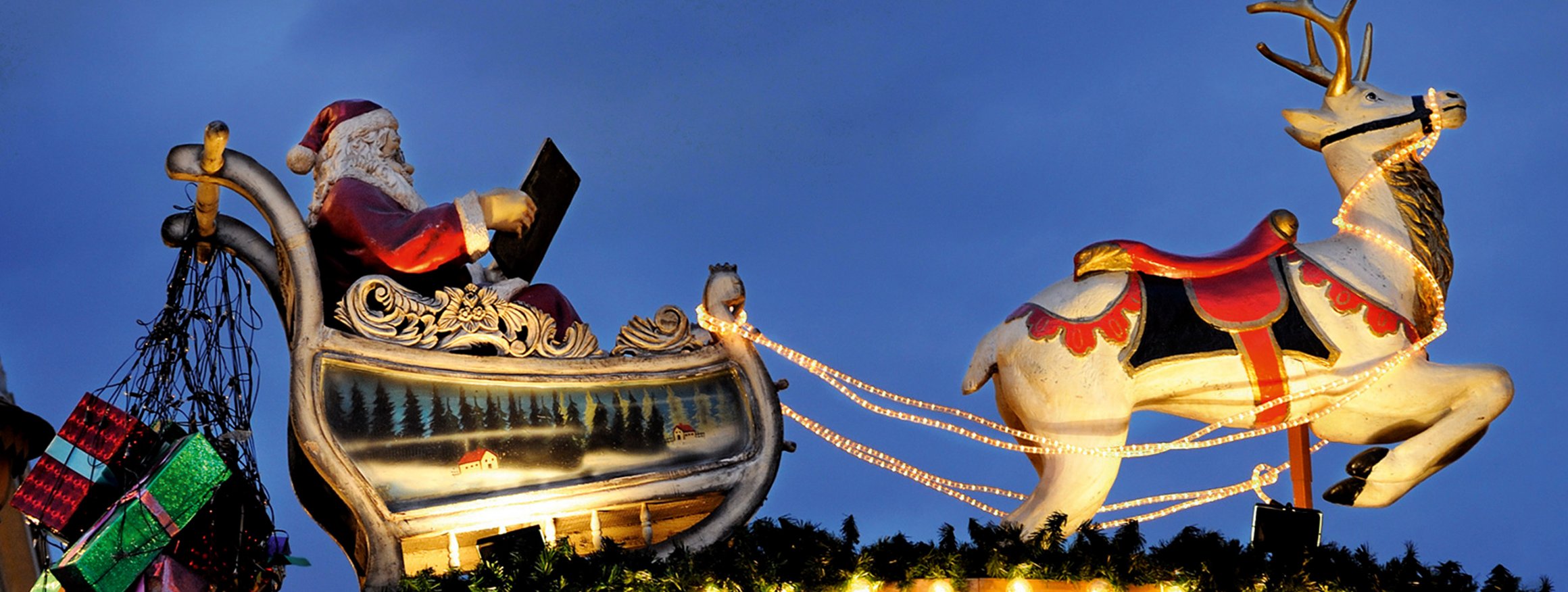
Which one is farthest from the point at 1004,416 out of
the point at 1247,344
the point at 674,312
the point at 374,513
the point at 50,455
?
the point at 50,455

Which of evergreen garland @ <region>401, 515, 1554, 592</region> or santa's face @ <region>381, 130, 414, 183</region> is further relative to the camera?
A: santa's face @ <region>381, 130, 414, 183</region>

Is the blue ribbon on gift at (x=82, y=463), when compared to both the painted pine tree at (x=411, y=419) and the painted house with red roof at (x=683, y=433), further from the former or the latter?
the painted house with red roof at (x=683, y=433)

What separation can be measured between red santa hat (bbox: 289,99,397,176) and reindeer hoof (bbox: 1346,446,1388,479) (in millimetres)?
3299

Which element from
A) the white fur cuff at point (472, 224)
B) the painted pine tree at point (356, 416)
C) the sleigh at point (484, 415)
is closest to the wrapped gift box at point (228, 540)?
the sleigh at point (484, 415)

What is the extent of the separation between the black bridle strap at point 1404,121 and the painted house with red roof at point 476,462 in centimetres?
311

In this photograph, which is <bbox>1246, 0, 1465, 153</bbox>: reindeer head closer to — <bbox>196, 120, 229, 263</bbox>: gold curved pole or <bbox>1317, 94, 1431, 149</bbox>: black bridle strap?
<bbox>1317, 94, 1431, 149</bbox>: black bridle strap

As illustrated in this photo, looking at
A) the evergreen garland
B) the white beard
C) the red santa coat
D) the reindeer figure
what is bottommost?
the evergreen garland

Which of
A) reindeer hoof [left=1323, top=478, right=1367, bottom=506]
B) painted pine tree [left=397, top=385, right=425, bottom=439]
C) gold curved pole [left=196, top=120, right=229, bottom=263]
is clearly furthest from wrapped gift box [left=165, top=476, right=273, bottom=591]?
reindeer hoof [left=1323, top=478, right=1367, bottom=506]

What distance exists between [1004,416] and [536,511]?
5.40 ft

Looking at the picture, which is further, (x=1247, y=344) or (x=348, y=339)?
(x=1247, y=344)

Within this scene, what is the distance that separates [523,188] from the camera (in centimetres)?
571

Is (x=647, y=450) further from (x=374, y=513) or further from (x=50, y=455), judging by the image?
(x=50, y=455)

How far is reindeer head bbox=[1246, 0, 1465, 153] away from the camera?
606cm

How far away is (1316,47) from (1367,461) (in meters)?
1.57
